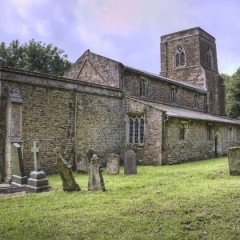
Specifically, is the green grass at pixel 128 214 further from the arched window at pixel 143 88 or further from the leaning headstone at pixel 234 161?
the arched window at pixel 143 88

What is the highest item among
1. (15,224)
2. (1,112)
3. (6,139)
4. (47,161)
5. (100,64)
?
(100,64)

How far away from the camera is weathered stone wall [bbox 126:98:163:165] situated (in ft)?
60.6

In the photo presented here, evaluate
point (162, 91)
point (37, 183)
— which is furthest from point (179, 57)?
point (37, 183)

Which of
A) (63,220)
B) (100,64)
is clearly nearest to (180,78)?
(100,64)

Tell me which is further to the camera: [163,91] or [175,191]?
[163,91]

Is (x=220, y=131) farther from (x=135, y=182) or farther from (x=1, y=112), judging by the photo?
(x=1, y=112)

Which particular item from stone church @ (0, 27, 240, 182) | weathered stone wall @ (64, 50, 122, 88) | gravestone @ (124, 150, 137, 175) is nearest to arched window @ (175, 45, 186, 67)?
stone church @ (0, 27, 240, 182)

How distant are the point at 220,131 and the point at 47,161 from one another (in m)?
16.2

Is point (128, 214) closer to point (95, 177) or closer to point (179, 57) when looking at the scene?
point (95, 177)

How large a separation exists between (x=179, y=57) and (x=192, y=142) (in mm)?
17676

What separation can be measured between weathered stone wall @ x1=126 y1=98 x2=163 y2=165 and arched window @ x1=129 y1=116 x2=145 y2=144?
29 cm

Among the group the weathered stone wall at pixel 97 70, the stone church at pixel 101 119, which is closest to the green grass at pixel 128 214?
the stone church at pixel 101 119

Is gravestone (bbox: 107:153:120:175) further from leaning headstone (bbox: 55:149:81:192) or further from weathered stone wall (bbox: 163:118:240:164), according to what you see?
leaning headstone (bbox: 55:149:81:192)

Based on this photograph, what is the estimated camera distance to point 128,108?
2012 centimetres
